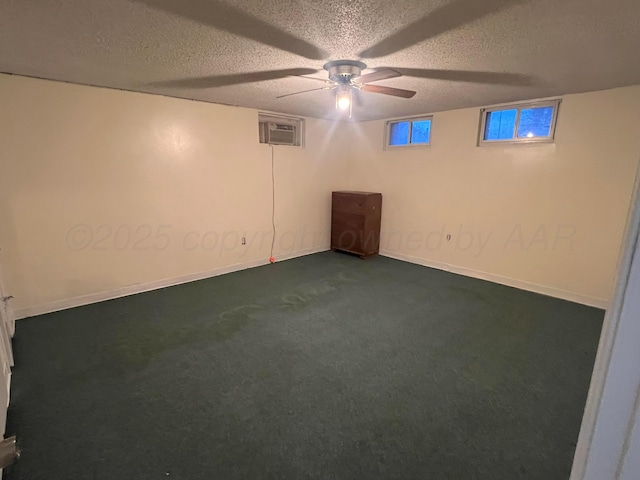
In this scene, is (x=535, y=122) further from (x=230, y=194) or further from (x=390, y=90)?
(x=230, y=194)

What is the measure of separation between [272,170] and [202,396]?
3225mm

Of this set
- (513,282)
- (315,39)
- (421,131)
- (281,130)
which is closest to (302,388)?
(315,39)

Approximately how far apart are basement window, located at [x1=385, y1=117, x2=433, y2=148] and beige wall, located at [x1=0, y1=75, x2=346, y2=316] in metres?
1.54

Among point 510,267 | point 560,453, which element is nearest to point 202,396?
point 560,453

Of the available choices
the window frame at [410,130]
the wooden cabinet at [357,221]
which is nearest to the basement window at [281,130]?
the wooden cabinet at [357,221]

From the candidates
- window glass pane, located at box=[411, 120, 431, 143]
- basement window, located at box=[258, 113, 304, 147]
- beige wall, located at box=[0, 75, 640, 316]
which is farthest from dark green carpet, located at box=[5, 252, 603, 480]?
window glass pane, located at box=[411, 120, 431, 143]

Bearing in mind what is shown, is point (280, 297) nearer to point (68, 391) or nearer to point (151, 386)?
point (151, 386)

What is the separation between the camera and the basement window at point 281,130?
14.4 ft

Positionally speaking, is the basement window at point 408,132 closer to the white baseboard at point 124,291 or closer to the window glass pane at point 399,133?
the window glass pane at point 399,133

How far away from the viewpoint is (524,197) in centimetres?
370

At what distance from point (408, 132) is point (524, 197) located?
1.89 metres

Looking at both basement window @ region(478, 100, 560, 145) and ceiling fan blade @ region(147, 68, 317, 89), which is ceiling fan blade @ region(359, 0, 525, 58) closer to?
ceiling fan blade @ region(147, 68, 317, 89)

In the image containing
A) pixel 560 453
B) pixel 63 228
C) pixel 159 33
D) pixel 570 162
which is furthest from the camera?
pixel 570 162

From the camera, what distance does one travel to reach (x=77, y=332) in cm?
273
